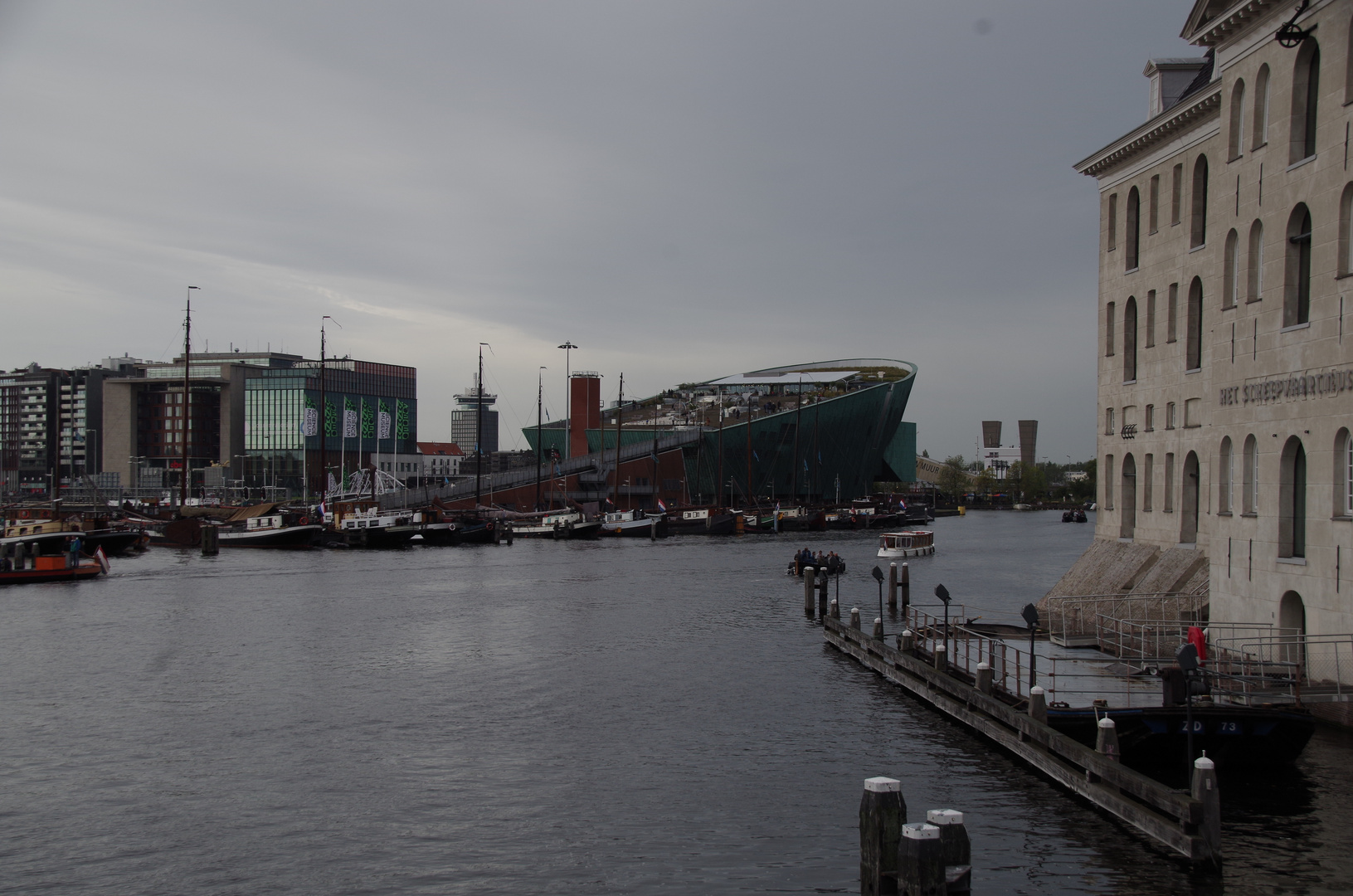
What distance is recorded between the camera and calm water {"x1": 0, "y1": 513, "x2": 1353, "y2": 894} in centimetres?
1684

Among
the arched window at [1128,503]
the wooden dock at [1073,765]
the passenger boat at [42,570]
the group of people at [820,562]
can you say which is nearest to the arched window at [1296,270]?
the wooden dock at [1073,765]

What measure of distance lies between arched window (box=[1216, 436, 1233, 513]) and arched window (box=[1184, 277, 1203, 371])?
32.8 ft

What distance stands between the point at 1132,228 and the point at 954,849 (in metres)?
31.9

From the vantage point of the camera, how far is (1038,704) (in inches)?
817

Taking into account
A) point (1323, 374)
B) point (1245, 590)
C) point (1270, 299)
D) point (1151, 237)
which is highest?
point (1151, 237)

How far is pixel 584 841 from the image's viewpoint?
60.3 ft

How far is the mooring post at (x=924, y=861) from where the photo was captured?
42.4 feet

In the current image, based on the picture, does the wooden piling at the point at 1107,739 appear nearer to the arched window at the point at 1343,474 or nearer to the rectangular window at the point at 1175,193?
the arched window at the point at 1343,474

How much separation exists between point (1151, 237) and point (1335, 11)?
52.7ft

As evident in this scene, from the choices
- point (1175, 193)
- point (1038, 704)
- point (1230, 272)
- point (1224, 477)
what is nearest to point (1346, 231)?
point (1230, 272)

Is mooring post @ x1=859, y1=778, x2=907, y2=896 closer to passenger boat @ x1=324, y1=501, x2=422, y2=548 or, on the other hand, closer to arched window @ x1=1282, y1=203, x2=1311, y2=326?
arched window @ x1=1282, y1=203, x2=1311, y2=326

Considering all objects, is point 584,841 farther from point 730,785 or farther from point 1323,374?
point 1323,374

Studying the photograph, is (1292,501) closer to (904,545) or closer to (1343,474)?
(1343,474)

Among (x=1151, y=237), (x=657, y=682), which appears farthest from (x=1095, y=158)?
(x=657, y=682)
